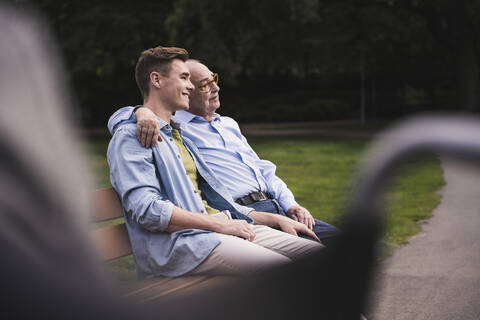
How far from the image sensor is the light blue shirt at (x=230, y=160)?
3.09 m

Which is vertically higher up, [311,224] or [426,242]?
[311,224]

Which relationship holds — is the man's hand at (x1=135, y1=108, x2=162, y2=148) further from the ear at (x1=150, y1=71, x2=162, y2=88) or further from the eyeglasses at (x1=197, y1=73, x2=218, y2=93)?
the eyeglasses at (x1=197, y1=73, x2=218, y2=93)

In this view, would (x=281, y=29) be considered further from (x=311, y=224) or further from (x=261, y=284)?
(x=261, y=284)

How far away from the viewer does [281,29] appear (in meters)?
16.9

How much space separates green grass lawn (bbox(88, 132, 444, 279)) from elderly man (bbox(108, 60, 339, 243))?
296 mm

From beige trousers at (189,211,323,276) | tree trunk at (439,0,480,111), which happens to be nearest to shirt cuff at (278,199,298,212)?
beige trousers at (189,211,323,276)

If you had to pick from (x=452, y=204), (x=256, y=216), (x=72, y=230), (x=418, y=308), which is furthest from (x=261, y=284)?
(x=452, y=204)

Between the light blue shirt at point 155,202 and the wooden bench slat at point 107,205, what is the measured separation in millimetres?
128

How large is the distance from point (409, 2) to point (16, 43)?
59.7 feet

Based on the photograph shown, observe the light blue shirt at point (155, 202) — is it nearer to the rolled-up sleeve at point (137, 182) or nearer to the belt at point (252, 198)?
the rolled-up sleeve at point (137, 182)

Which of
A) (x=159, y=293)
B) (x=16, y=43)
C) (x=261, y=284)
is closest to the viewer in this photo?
(x=16, y=43)

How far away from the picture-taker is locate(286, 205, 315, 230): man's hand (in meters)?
2.99

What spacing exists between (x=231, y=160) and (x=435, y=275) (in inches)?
77.2

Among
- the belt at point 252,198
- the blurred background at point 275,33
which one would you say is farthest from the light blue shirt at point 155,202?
the blurred background at point 275,33
